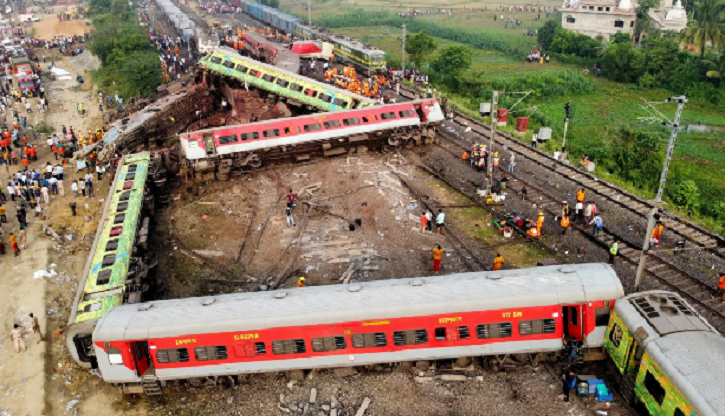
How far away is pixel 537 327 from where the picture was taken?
58.5 feet

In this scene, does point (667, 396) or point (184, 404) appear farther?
point (184, 404)

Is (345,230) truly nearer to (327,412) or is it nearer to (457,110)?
(327,412)

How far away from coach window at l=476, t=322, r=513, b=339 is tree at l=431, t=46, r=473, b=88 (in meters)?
39.8

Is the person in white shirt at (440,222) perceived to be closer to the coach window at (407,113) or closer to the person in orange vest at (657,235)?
the person in orange vest at (657,235)

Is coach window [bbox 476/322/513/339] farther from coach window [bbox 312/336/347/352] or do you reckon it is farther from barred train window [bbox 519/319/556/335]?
coach window [bbox 312/336/347/352]

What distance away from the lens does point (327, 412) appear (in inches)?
690

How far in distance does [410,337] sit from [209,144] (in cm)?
2020

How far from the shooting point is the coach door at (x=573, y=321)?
17688 millimetres

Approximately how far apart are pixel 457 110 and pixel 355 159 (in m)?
12.7

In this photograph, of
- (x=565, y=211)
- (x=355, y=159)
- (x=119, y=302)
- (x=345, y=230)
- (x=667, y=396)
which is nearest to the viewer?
(x=667, y=396)

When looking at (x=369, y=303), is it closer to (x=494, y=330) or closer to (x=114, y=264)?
(x=494, y=330)

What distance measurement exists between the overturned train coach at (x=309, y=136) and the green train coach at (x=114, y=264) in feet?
14.7

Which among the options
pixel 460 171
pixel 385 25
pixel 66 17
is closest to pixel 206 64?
pixel 460 171

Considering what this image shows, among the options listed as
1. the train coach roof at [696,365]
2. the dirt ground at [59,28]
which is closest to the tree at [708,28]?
the train coach roof at [696,365]
